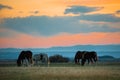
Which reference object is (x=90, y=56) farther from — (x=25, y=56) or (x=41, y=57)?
(x=25, y=56)

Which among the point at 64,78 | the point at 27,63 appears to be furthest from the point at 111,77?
the point at 27,63

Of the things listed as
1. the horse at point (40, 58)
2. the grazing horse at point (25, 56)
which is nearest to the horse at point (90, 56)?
the horse at point (40, 58)

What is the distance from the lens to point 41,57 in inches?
1527

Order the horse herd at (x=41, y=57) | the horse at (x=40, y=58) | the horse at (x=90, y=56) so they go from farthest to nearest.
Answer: the horse at (x=40, y=58) < the horse at (x=90, y=56) < the horse herd at (x=41, y=57)

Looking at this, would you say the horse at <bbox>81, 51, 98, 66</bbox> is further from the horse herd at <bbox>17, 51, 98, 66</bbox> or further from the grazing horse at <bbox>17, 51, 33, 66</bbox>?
the grazing horse at <bbox>17, 51, 33, 66</bbox>

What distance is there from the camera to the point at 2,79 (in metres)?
20.8

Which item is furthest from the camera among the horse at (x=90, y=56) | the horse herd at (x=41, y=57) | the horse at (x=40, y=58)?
the horse at (x=40, y=58)

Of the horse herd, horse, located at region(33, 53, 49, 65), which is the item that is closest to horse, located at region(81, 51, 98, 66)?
the horse herd

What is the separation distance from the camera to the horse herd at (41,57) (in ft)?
119

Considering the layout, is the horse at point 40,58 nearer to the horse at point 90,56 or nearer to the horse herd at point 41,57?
the horse herd at point 41,57

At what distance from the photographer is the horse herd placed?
119 ft

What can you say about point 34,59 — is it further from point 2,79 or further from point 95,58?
point 2,79

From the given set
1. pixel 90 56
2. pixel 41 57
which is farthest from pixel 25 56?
pixel 90 56

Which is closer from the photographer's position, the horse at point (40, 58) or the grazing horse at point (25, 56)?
the grazing horse at point (25, 56)
